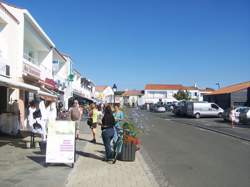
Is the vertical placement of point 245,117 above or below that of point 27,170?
above

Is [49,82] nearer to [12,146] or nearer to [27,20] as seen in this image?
[27,20]

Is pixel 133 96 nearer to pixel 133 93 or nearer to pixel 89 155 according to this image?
pixel 133 93

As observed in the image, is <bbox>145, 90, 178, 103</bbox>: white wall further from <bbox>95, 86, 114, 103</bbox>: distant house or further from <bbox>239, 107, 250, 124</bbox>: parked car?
<bbox>239, 107, 250, 124</bbox>: parked car

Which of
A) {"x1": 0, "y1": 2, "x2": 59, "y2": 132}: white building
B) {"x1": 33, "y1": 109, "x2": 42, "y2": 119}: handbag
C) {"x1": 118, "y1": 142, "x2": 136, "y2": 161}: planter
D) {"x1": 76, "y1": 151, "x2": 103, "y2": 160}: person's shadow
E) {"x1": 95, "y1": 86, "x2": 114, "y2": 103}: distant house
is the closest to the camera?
{"x1": 118, "y1": 142, "x2": 136, "y2": 161}: planter

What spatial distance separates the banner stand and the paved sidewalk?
391 mm

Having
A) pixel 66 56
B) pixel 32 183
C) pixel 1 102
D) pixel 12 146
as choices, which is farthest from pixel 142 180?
pixel 66 56

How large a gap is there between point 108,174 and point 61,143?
161 cm

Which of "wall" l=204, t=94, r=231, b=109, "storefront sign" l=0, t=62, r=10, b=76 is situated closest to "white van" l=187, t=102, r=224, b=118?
"wall" l=204, t=94, r=231, b=109

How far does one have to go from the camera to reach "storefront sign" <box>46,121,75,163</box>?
10359mm

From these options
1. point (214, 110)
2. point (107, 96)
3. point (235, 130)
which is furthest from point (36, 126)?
point (214, 110)

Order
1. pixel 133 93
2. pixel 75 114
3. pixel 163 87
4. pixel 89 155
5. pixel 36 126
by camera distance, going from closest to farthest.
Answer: pixel 89 155
pixel 36 126
pixel 75 114
pixel 163 87
pixel 133 93

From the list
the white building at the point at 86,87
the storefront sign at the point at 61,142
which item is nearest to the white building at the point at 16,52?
the storefront sign at the point at 61,142

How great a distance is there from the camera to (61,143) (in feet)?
34.3

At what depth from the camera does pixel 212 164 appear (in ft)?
38.3
